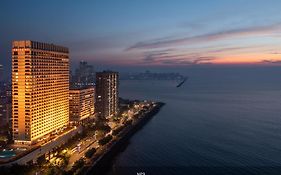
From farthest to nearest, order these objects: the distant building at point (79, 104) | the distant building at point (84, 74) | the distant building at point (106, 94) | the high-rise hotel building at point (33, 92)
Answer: the distant building at point (84, 74) < the distant building at point (106, 94) < the distant building at point (79, 104) < the high-rise hotel building at point (33, 92)

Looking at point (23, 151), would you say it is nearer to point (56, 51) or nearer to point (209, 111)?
point (56, 51)

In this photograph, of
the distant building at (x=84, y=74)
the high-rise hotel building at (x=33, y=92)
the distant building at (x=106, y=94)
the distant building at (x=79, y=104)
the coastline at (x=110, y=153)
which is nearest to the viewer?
the coastline at (x=110, y=153)

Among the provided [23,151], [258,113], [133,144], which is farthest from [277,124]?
[23,151]

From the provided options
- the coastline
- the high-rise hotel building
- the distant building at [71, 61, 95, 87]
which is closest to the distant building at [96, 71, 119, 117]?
the coastline

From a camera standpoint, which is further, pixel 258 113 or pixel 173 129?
pixel 258 113

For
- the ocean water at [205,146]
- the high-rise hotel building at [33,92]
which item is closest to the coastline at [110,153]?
the ocean water at [205,146]

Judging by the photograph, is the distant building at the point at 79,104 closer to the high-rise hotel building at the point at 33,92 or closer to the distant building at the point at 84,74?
the high-rise hotel building at the point at 33,92
